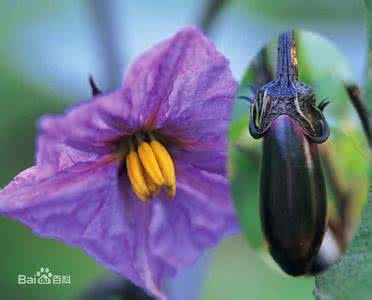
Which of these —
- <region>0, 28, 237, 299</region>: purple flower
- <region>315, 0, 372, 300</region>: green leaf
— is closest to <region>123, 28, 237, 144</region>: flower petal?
<region>0, 28, 237, 299</region>: purple flower

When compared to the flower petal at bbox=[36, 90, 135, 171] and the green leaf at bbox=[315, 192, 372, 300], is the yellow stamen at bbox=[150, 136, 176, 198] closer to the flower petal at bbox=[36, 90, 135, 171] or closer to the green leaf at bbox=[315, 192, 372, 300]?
the flower petal at bbox=[36, 90, 135, 171]

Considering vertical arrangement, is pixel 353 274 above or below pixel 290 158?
below

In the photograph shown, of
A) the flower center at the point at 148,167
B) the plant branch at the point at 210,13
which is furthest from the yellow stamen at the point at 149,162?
the plant branch at the point at 210,13

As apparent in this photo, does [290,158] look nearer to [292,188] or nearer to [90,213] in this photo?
[292,188]

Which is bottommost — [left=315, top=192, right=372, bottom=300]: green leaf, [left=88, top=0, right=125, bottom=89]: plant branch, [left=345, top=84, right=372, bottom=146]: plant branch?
[left=315, top=192, right=372, bottom=300]: green leaf

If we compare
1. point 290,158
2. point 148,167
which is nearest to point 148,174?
point 148,167

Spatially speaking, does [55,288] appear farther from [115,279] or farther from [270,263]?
[270,263]
